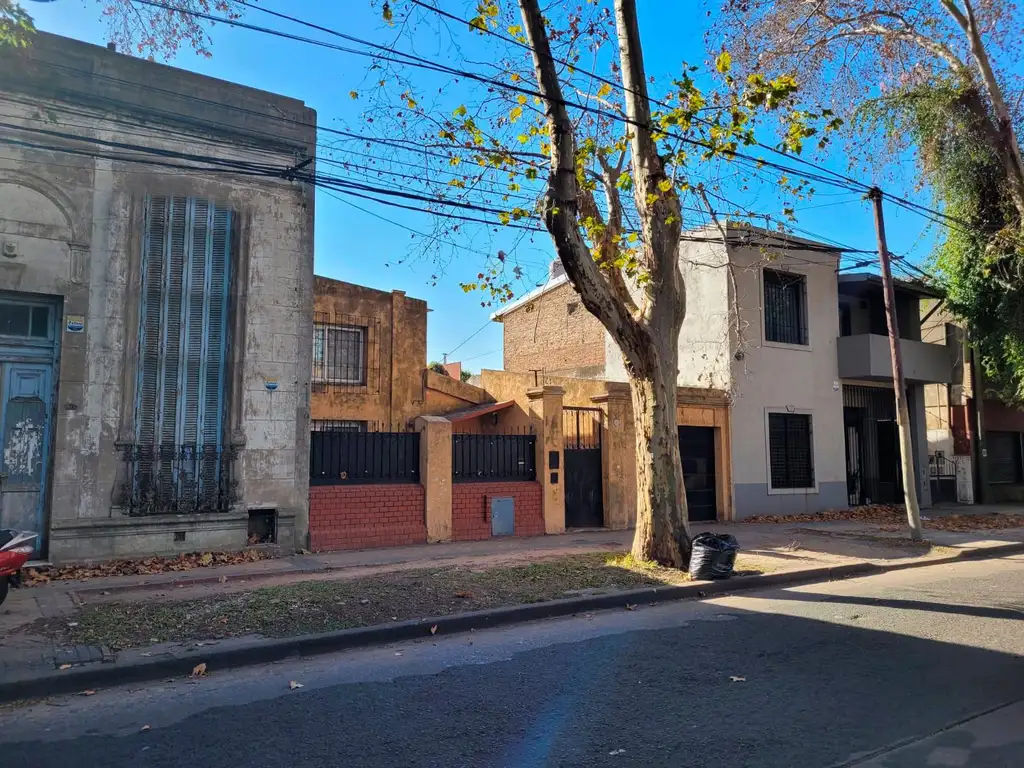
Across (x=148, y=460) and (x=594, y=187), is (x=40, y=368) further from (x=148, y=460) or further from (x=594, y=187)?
(x=594, y=187)

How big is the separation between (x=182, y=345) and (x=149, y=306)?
2.23ft

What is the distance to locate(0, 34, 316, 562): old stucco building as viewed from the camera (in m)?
9.55

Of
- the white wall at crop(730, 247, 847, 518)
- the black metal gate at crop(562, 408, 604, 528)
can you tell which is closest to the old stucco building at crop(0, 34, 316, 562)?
the black metal gate at crop(562, 408, 604, 528)

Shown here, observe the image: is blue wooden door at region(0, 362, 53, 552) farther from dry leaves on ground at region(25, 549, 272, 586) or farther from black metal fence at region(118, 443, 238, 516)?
black metal fence at region(118, 443, 238, 516)

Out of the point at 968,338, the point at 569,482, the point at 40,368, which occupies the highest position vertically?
the point at 968,338

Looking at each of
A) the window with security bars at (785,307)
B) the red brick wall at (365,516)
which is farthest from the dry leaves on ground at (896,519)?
the red brick wall at (365,516)

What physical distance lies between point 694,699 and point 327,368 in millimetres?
14790

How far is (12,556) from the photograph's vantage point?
22.6 ft

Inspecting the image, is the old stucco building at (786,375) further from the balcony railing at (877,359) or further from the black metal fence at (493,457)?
the black metal fence at (493,457)

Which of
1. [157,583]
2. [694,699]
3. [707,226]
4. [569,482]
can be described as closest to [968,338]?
[707,226]

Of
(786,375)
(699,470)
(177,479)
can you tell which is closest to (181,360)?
(177,479)

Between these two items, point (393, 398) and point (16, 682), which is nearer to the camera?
point (16, 682)

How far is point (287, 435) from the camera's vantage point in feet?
36.3

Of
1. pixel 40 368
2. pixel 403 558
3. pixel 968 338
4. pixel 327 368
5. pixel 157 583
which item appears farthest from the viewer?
pixel 968 338
